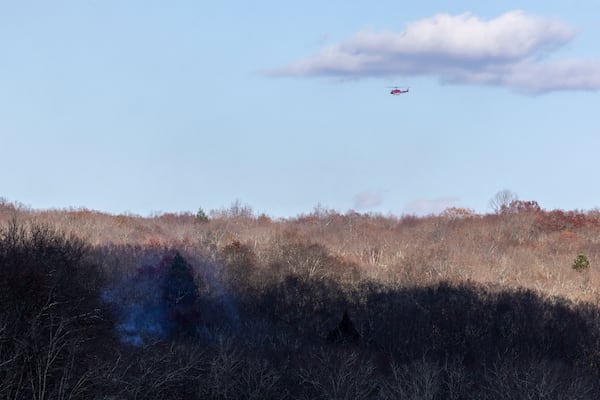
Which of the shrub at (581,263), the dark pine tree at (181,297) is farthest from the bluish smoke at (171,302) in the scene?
the shrub at (581,263)

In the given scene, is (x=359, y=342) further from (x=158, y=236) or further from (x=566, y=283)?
(x=158, y=236)

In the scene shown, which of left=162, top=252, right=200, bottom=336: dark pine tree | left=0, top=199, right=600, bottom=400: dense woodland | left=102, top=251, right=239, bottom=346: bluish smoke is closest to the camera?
left=0, top=199, right=600, bottom=400: dense woodland

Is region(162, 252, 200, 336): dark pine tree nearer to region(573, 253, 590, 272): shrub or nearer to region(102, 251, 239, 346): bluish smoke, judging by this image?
region(102, 251, 239, 346): bluish smoke

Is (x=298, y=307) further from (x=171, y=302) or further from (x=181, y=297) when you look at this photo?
(x=171, y=302)

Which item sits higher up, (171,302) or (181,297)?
(181,297)

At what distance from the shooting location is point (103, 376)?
113 feet

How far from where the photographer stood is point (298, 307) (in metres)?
70.8

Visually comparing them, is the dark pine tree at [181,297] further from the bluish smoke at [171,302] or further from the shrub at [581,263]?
the shrub at [581,263]

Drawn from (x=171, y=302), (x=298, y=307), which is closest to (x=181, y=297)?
(x=171, y=302)

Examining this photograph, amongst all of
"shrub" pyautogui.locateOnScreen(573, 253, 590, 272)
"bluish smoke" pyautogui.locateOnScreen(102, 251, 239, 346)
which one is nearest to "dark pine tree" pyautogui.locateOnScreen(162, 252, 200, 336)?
"bluish smoke" pyautogui.locateOnScreen(102, 251, 239, 346)

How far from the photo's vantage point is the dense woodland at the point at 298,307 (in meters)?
38.4

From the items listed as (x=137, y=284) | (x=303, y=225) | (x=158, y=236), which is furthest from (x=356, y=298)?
(x=303, y=225)

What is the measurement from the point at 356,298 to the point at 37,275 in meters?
37.1

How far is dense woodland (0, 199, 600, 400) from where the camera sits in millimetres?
38438
